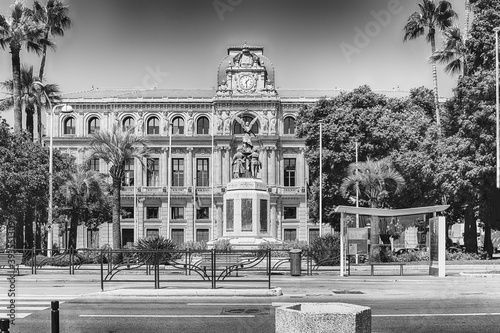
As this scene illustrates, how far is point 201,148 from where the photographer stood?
290ft

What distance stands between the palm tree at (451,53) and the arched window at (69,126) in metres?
55.0

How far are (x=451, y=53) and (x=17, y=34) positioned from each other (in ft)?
93.3

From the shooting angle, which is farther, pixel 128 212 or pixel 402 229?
pixel 128 212

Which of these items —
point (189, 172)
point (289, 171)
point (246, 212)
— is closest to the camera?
point (246, 212)

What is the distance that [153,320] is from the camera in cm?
1491

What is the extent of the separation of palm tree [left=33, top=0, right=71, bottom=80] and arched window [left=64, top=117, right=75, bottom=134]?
37.2 meters

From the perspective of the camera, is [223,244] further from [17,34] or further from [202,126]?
[202,126]

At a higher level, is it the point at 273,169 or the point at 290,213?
the point at 273,169

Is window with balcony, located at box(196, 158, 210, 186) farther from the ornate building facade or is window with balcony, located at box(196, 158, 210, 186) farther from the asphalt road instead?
the asphalt road

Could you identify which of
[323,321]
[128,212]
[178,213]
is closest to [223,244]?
[323,321]

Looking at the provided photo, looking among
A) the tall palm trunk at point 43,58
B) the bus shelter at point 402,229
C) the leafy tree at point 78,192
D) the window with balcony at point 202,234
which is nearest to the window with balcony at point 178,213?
the window with balcony at point 202,234

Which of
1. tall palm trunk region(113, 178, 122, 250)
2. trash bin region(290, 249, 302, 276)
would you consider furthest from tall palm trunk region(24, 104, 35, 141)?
trash bin region(290, 249, 302, 276)

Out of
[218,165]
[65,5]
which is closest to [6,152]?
[65,5]

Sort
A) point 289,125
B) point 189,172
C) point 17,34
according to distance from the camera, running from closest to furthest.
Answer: point 17,34, point 189,172, point 289,125
